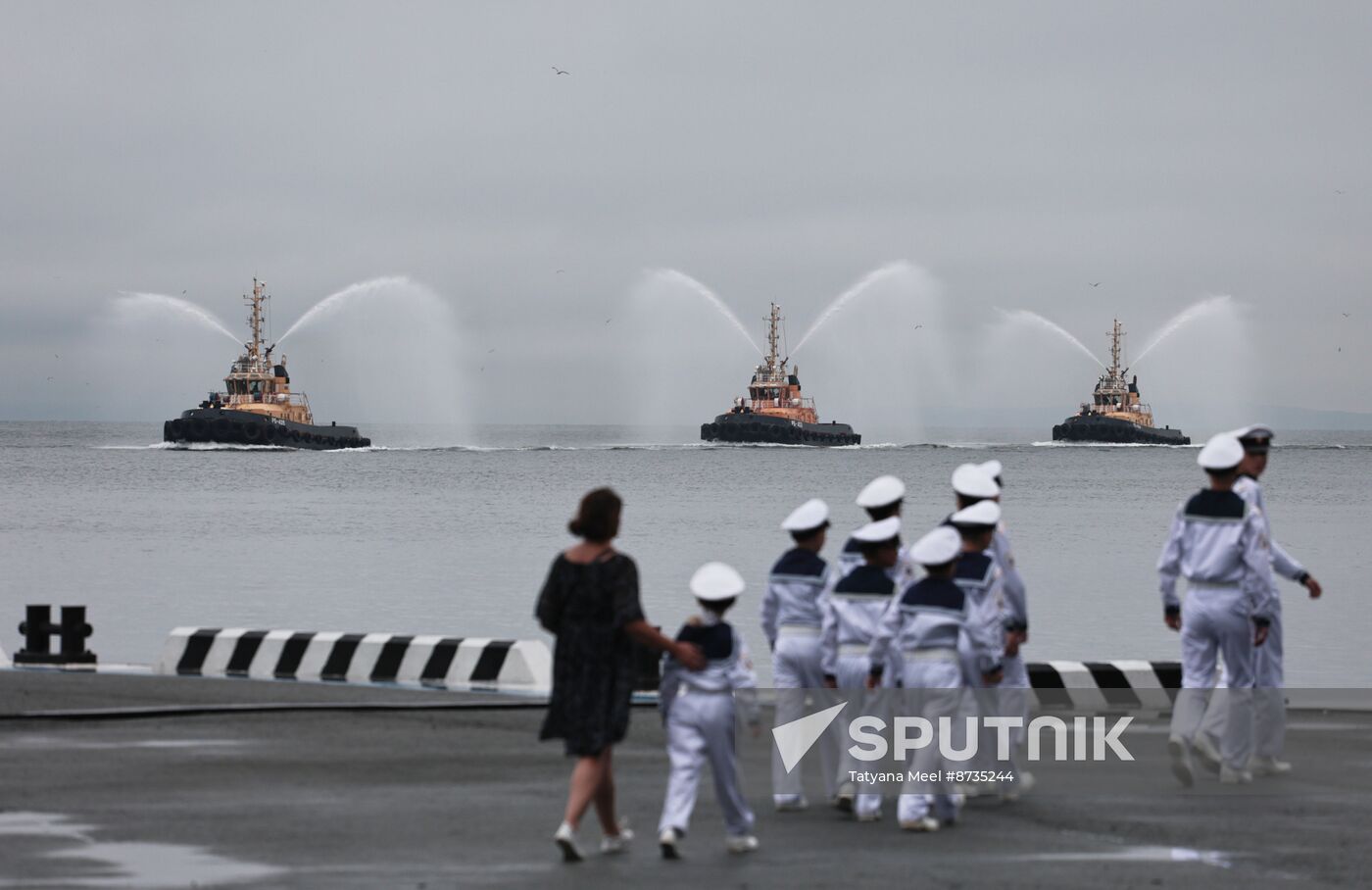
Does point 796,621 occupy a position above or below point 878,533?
below

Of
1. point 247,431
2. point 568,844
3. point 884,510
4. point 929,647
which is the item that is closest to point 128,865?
point 568,844

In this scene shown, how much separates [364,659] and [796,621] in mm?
7163

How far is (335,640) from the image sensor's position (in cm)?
1764

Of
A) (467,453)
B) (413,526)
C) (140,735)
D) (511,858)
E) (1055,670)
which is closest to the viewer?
(511,858)

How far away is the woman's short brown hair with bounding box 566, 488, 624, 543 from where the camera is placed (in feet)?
30.6

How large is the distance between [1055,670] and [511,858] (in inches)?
296

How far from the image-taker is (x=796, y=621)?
11.2m

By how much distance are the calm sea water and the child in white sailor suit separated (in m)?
17.0

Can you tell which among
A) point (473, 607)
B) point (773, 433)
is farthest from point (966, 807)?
point (773, 433)

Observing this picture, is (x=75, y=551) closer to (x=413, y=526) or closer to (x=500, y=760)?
(x=413, y=526)

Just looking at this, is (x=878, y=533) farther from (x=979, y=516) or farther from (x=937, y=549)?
(x=979, y=516)

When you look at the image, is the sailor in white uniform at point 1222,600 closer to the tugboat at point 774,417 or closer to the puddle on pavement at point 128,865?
the puddle on pavement at point 128,865

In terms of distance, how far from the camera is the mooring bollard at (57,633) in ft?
59.7

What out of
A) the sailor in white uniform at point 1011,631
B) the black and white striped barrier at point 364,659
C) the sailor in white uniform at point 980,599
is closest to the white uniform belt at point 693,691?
the sailor in white uniform at point 980,599
